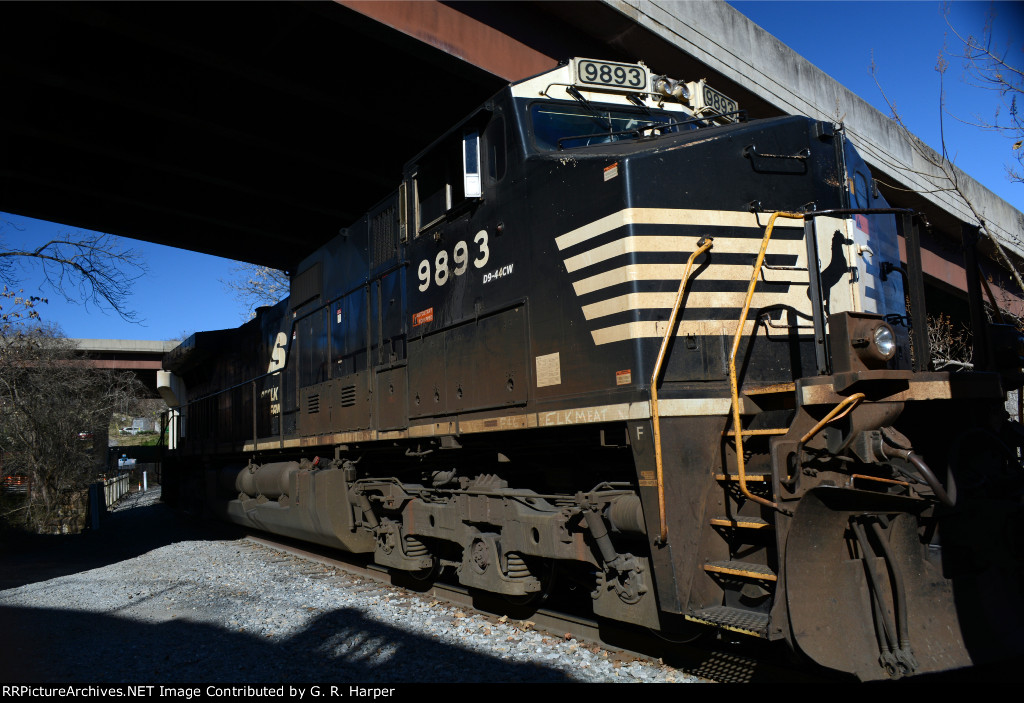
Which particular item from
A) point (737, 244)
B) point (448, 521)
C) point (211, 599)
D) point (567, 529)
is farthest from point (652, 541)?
point (211, 599)

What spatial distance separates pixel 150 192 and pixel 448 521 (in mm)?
10774

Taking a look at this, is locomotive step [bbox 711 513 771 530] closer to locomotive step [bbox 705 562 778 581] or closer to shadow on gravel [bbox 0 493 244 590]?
locomotive step [bbox 705 562 778 581]

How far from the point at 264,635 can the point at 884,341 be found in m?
5.16

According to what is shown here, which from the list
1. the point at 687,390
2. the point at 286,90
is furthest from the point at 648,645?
the point at 286,90

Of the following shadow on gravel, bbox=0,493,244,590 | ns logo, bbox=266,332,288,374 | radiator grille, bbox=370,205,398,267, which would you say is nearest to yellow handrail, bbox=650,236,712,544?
radiator grille, bbox=370,205,398,267

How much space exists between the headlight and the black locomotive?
17 mm

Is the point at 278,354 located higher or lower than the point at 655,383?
higher

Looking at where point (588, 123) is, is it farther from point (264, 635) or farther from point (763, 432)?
point (264, 635)

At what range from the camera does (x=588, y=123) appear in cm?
548

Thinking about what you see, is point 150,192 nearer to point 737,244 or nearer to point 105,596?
point 105,596

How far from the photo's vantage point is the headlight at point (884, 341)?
12.2ft

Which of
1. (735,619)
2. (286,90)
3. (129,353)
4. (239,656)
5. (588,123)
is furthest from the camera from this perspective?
(129,353)

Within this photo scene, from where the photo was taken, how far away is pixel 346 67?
988 centimetres

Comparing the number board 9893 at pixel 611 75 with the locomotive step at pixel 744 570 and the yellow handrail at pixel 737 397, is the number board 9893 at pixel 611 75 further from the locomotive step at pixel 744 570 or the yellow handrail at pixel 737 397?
the locomotive step at pixel 744 570
